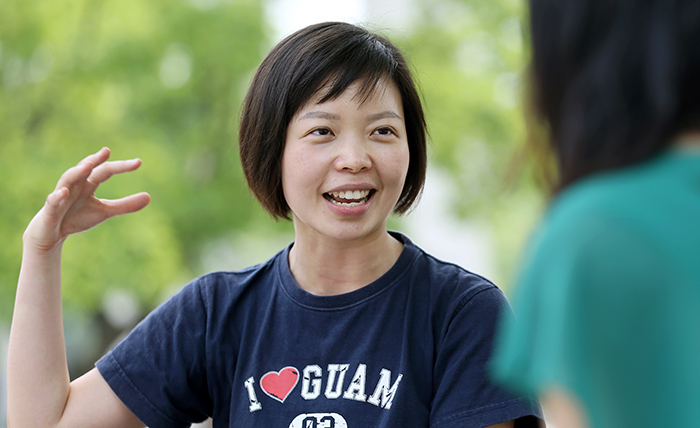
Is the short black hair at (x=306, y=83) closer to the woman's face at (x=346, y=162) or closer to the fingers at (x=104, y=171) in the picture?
the woman's face at (x=346, y=162)

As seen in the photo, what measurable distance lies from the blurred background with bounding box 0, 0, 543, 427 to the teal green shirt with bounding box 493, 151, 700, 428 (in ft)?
9.04

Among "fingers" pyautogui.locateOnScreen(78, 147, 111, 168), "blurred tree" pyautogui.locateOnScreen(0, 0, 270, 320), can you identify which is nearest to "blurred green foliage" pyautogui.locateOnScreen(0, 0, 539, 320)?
"blurred tree" pyautogui.locateOnScreen(0, 0, 270, 320)

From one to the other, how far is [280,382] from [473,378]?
1.20 ft

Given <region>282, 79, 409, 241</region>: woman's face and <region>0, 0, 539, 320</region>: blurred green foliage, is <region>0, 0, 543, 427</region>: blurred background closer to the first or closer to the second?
<region>0, 0, 539, 320</region>: blurred green foliage

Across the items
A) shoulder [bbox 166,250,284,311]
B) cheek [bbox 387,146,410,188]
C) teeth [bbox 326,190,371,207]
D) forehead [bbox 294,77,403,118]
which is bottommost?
shoulder [bbox 166,250,284,311]

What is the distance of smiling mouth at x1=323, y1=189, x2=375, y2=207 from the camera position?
4.62 feet

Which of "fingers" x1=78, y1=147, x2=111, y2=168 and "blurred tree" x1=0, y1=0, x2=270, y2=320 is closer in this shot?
"fingers" x1=78, y1=147, x2=111, y2=168

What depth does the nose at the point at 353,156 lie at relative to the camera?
1378 mm

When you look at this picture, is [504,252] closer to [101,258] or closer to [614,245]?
[101,258]

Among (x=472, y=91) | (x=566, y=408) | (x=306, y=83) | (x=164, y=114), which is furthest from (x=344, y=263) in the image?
(x=472, y=91)

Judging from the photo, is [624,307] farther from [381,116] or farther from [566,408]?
[381,116]

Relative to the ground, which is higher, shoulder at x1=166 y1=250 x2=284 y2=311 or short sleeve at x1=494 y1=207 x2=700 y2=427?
short sleeve at x1=494 y1=207 x2=700 y2=427

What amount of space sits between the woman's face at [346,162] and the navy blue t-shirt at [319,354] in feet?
0.49

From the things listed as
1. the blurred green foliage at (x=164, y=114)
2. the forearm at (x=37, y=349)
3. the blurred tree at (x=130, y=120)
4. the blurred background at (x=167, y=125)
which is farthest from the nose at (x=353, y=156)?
the blurred tree at (x=130, y=120)
